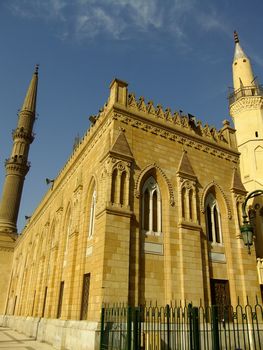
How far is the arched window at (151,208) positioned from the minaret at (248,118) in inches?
414

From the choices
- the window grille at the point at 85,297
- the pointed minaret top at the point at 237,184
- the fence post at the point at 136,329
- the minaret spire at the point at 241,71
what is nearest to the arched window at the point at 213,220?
the pointed minaret top at the point at 237,184

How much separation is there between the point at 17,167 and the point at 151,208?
2976 centimetres

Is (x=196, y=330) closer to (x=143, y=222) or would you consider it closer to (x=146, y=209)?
(x=143, y=222)

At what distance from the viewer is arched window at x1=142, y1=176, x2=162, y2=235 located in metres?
11.8

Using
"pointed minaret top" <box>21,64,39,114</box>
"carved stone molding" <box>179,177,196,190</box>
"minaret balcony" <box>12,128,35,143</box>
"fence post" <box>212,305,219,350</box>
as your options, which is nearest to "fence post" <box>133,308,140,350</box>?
"fence post" <box>212,305,219,350</box>

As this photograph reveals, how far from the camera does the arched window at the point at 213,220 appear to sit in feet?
44.3

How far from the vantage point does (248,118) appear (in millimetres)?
22812

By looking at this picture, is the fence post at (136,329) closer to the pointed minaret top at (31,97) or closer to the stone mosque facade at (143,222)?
the stone mosque facade at (143,222)

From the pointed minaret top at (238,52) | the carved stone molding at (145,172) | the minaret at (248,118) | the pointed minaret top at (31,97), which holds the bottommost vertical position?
the carved stone molding at (145,172)

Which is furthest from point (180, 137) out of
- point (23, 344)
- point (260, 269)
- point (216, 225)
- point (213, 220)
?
point (23, 344)

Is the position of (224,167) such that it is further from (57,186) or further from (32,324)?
(32,324)

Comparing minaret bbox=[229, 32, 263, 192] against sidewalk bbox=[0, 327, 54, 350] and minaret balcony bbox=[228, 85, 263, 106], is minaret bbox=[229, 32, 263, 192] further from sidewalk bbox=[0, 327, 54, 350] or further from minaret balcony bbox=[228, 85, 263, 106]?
sidewalk bbox=[0, 327, 54, 350]

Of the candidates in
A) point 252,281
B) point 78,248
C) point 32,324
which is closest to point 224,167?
point 252,281

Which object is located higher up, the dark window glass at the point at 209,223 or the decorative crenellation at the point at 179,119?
the decorative crenellation at the point at 179,119
